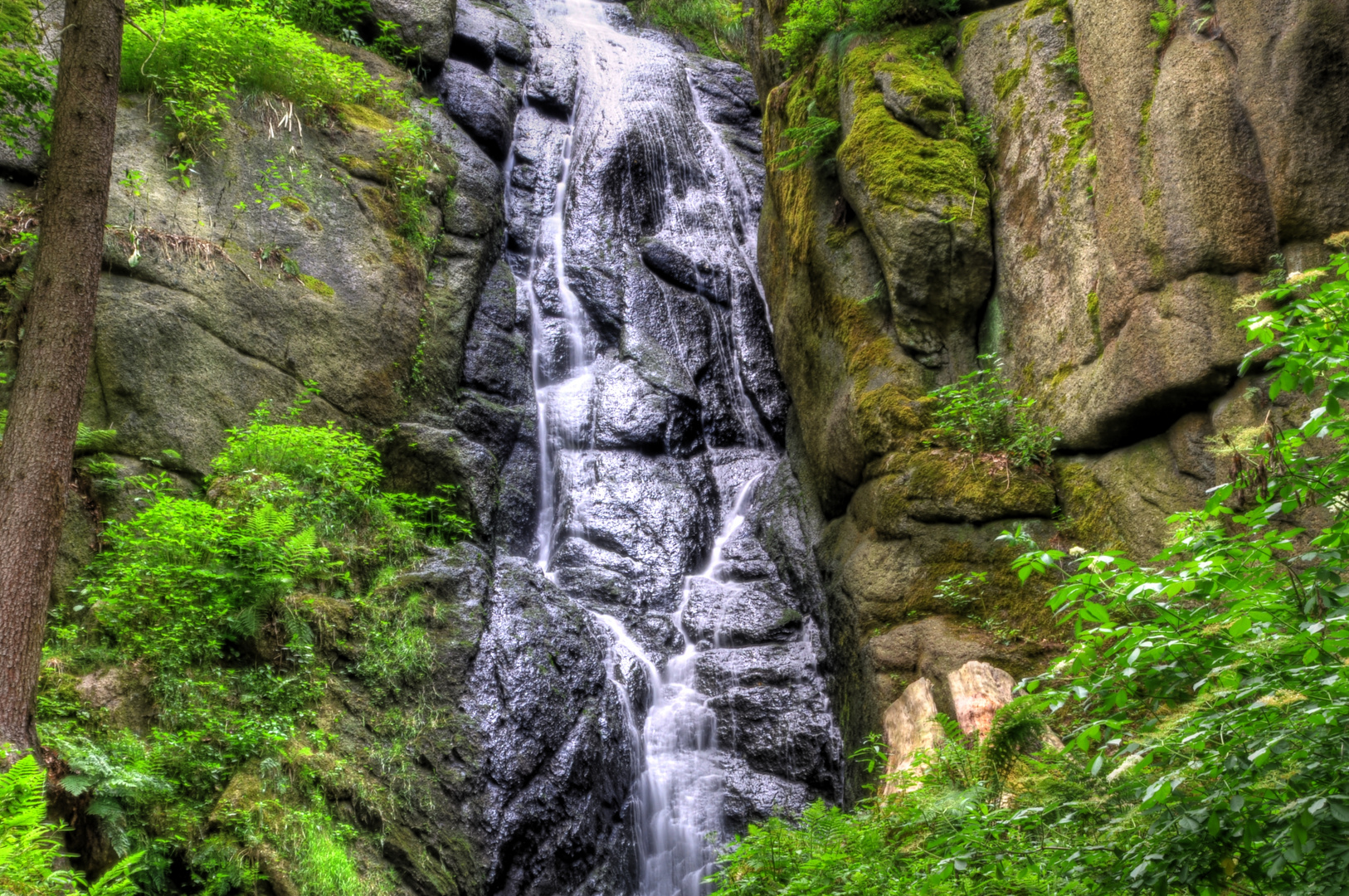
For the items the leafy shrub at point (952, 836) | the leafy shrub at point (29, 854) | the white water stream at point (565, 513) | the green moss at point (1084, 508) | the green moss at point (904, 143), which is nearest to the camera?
the leafy shrub at point (952, 836)

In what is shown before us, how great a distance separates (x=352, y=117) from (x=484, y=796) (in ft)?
31.5

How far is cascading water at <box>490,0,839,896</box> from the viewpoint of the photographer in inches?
337

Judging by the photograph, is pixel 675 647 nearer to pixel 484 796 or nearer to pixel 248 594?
pixel 484 796

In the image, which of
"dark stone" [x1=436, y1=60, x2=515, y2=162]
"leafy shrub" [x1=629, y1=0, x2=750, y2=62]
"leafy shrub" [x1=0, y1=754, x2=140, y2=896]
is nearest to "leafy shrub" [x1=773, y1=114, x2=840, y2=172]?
"dark stone" [x1=436, y1=60, x2=515, y2=162]

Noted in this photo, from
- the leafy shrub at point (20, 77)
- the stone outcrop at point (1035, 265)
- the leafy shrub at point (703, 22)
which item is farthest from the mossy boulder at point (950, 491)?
the leafy shrub at point (703, 22)

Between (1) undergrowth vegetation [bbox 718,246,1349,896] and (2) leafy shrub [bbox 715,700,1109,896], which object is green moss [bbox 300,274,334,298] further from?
(1) undergrowth vegetation [bbox 718,246,1349,896]

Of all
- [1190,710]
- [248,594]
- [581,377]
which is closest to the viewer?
[1190,710]

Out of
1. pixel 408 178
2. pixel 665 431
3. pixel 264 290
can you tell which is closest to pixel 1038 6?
pixel 665 431

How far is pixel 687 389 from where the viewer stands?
13078 millimetres

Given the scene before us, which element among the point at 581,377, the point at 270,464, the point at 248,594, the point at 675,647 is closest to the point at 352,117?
the point at 581,377

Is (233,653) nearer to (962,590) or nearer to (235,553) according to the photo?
(235,553)

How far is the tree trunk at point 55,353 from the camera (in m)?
4.71

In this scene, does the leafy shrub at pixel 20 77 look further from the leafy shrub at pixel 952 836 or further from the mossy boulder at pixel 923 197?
the leafy shrub at pixel 952 836

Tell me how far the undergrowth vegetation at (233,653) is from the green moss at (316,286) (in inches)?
80.3
